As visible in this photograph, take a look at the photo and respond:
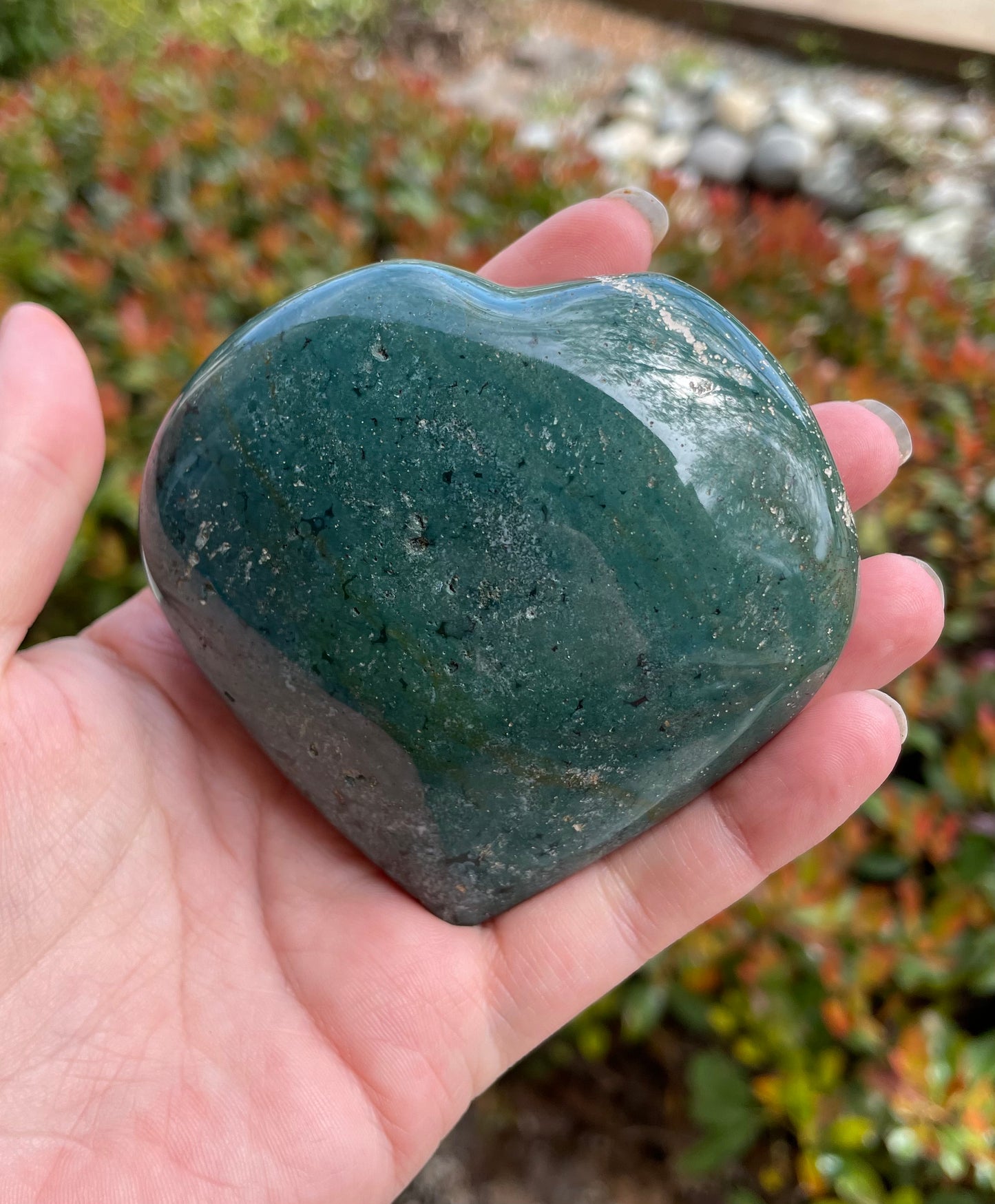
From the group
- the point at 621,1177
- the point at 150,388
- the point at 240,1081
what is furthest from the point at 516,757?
the point at 150,388

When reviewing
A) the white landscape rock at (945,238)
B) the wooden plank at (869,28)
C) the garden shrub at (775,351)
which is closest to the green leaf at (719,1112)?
the garden shrub at (775,351)

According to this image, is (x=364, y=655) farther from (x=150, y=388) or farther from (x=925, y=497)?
(x=925, y=497)

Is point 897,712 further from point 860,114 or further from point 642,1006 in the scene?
point 860,114

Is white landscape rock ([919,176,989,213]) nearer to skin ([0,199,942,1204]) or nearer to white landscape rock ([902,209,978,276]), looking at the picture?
white landscape rock ([902,209,978,276])

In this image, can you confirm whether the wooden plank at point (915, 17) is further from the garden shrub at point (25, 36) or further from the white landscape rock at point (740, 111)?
the garden shrub at point (25, 36)

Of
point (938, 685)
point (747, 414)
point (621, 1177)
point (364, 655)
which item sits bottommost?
point (621, 1177)

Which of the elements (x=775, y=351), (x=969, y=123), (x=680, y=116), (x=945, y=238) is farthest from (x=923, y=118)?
(x=775, y=351)
